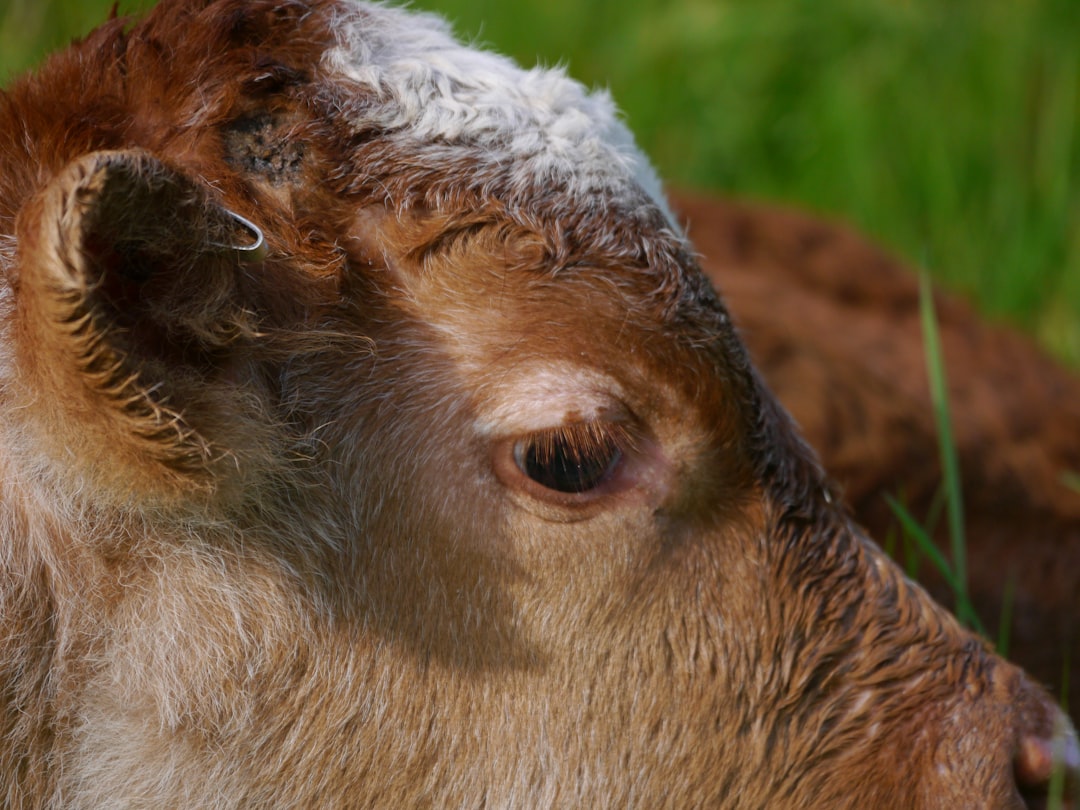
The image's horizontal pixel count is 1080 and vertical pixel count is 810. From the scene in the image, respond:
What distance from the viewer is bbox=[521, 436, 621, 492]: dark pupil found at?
2.17 m

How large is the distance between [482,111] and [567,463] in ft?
2.18

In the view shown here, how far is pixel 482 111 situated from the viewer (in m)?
2.36

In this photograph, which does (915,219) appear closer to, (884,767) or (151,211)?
(884,767)

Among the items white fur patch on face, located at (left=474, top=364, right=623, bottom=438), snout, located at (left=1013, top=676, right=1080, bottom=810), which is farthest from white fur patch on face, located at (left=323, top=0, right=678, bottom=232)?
snout, located at (left=1013, top=676, right=1080, bottom=810)

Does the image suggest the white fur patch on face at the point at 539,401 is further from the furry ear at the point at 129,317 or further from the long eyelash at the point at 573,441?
the furry ear at the point at 129,317

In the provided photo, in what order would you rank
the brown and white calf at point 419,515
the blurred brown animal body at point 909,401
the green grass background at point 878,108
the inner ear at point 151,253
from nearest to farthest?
1. the inner ear at point 151,253
2. the brown and white calf at point 419,515
3. the blurred brown animal body at point 909,401
4. the green grass background at point 878,108

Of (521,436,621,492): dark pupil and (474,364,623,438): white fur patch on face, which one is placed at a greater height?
(474,364,623,438): white fur patch on face

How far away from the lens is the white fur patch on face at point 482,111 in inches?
89.8

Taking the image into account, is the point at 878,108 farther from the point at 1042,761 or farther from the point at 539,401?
the point at 539,401

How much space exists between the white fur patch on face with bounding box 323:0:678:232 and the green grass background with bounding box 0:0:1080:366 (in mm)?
3744

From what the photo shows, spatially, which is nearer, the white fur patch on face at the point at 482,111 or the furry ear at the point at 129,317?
the furry ear at the point at 129,317

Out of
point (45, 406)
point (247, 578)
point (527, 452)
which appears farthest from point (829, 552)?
point (45, 406)

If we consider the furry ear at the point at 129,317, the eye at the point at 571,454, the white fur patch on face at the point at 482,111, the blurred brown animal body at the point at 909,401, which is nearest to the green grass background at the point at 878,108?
the blurred brown animal body at the point at 909,401

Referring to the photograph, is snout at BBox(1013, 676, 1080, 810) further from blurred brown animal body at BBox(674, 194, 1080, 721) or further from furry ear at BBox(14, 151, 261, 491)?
furry ear at BBox(14, 151, 261, 491)
